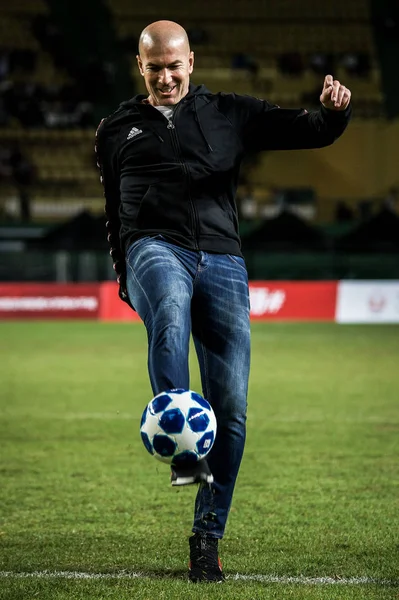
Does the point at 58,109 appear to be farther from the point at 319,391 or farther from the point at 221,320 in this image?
the point at 221,320

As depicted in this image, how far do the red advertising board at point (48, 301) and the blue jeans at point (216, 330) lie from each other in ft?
56.9

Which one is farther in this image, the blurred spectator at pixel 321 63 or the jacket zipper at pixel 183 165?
the blurred spectator at pixel 321 63

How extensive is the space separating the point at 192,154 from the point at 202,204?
205 mm

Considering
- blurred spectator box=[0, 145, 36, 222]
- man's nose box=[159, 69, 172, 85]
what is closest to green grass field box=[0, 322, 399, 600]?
man's nose box=[159, 69, 172, 85]

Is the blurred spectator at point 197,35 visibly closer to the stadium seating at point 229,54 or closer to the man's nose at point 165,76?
the stadium seating at point 229,54

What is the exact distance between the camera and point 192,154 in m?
4.23

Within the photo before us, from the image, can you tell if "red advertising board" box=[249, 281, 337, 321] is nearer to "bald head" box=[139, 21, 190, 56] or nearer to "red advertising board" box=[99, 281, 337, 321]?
"red advertising board" box=[99, 281, 337, 321]

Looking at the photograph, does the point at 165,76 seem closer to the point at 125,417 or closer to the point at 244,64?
the point at 125,417

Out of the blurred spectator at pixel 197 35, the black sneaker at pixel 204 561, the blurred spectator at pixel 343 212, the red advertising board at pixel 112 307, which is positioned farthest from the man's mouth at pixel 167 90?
the blurred spectator at pixel 197 35

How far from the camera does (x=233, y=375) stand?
4.23m

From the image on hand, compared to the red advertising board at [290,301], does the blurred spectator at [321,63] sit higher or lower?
higher

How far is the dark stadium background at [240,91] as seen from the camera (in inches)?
954

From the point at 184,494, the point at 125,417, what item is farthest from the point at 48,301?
the point at 184,494

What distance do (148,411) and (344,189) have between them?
85.2ft
